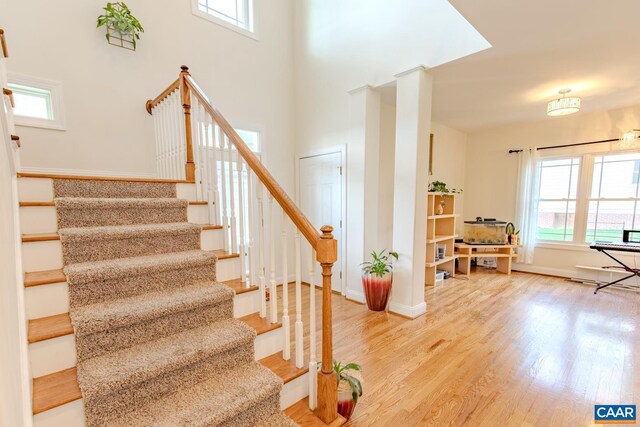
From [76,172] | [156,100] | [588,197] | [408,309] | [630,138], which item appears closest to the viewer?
[76,172]

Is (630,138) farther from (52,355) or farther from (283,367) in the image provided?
(52,355)

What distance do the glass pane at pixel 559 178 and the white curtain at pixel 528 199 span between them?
0.12 m

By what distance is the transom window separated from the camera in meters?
3.55

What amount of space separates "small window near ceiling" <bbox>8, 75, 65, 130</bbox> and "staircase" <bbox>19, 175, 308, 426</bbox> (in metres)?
1.42

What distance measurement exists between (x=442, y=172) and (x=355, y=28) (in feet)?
9.77

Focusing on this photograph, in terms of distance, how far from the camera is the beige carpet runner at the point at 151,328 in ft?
3.84

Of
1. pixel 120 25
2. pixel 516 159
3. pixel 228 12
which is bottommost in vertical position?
pixel 516 159

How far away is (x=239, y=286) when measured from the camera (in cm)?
177

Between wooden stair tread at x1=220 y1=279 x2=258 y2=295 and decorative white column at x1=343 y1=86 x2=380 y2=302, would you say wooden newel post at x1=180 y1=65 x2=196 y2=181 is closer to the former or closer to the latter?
wooden stair tread at x1=220 y1=279 x2=258 y2=295

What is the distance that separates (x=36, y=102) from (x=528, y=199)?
6.89 m

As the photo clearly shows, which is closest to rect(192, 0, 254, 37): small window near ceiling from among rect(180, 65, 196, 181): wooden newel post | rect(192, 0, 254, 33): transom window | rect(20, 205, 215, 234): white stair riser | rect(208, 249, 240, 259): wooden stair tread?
rect(192, 0, 254, 33): transom window

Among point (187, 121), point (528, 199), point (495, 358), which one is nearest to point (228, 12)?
point (187, 121)

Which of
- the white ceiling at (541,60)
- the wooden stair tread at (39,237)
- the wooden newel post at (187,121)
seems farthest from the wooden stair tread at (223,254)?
the white ceiling at (541,60)

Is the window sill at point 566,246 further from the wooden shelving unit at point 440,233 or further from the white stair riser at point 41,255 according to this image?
the white stair riser at point 41,255
